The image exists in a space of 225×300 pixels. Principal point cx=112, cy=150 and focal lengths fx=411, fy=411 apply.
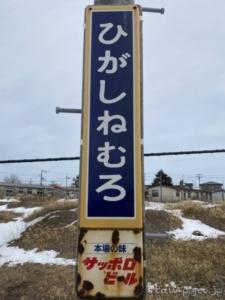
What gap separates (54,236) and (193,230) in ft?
12.6

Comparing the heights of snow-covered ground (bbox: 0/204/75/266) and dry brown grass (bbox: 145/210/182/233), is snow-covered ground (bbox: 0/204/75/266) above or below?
below

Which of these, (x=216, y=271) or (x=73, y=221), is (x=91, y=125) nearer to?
(x=216, y=271)

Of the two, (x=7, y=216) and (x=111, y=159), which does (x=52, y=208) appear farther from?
(x=111, y=159)

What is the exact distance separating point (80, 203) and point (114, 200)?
0.52 ft

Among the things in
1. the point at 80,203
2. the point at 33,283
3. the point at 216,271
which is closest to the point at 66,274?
the point at 33,283

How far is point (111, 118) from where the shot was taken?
1.98m

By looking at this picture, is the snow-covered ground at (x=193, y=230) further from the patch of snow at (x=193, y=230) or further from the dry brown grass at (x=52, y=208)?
the dry brown grass at (x=52, y=208)

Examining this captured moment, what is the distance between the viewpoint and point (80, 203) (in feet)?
6.25

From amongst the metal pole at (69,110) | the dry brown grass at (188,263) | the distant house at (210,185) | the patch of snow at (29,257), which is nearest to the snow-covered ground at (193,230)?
the dry brown grass at (188,263)

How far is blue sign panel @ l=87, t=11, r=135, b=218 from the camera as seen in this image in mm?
1893

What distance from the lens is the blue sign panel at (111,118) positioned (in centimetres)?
189

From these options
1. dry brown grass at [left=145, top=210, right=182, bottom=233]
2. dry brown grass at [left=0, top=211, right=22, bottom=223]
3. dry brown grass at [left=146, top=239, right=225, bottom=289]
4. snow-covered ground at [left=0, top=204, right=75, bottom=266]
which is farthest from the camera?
dry brown grass at [left=0, top=211, right=22, bottom=223]

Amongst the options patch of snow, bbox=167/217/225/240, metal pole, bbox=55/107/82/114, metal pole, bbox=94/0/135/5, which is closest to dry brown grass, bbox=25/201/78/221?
patch of snow, bbox=167/217/225/240

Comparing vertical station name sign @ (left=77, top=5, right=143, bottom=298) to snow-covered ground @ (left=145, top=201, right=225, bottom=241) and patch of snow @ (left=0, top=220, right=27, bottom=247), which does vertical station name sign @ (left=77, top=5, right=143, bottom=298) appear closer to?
snow-covered ground @ (left=145, top=201, right=225, bottom=241)
